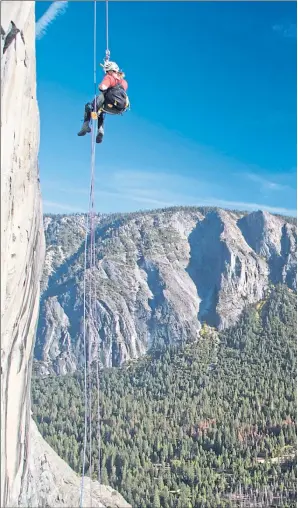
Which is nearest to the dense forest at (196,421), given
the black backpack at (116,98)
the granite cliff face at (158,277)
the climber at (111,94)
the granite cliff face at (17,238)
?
the granite cliff face at (158,277)

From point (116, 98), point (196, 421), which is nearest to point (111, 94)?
point (116, 98)

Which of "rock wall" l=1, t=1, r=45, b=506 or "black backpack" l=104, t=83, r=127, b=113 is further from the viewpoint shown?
"black backpack" l=104, t=83, r=127, b=113

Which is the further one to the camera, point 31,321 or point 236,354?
point 236,354

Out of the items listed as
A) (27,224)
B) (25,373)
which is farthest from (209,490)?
(27,224)

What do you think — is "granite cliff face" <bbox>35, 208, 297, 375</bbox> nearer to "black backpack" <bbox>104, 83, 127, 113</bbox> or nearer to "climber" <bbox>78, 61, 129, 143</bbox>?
"climber" <bbox>78, 61, 129, 143</bbox>

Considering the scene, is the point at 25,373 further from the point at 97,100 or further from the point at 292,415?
the point at 292,415

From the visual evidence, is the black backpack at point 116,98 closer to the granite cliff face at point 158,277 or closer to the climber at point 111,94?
the climber at point 111,94

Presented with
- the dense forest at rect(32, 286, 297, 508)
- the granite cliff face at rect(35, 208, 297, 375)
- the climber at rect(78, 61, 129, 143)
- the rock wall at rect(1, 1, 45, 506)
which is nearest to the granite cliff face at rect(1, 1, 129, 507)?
the rock wall at rect(1, 1, 45, 506)
